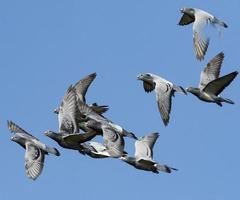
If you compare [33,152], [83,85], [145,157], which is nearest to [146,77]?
[83,85]

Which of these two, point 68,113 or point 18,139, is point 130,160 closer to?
point 68,113

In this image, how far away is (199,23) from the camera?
4219cm

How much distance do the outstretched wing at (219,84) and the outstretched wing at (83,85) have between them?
435 centimetres

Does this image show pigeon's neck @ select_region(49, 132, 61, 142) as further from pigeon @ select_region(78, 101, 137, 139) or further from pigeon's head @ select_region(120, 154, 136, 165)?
pigeon's head @ select_region(120, 154, 136, 165)

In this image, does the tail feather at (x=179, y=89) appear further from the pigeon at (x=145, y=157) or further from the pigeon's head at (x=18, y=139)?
the pigeon's head at (x=18, y=139)

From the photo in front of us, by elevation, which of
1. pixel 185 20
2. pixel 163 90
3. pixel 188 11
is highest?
pixel 188 11

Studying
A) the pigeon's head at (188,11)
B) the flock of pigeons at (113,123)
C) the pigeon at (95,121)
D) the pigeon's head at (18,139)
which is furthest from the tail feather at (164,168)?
the pigeon's head at (188,11)

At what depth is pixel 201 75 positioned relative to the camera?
43156mm

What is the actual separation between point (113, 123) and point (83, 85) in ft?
11.0

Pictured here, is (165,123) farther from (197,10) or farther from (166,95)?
(197,10)

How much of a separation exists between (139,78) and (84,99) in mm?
1906

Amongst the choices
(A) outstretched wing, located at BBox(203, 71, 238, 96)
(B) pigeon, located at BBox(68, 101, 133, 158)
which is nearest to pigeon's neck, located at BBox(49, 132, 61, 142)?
(B) pigeon, located at BBox(68, 101, 133, 158)

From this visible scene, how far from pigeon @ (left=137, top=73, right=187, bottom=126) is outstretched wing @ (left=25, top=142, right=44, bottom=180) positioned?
3.66 m

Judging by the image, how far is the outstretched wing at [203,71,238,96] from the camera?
136 ft
